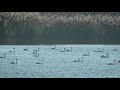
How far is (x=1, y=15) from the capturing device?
4.18m

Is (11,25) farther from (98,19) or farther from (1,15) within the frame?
(98,19)

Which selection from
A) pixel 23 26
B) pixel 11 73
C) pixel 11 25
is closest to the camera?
pixel 11 73
